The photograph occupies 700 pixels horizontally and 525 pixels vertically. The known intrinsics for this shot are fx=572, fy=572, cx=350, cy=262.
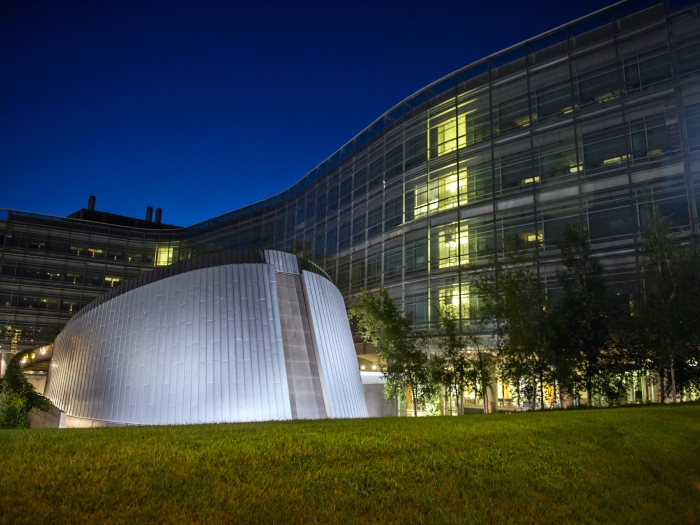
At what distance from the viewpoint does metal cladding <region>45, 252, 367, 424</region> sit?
15961 mm

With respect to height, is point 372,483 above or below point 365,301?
below

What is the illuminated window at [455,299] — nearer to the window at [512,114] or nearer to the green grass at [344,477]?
the window at [512,114]

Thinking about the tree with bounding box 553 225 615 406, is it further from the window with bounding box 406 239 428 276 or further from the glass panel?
the window with bounding box 406 239 428 276

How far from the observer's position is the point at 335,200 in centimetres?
4516

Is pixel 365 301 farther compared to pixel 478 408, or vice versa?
pixel 478 408

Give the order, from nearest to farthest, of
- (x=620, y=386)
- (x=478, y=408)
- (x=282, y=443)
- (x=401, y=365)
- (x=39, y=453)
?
1. (x=39, y=453)
2. (x=282, y=443)
3. (x=620, y=386)
4. (x=401, y=365)
5. (x=478, y=408)

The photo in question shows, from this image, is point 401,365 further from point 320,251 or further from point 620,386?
point 320,251

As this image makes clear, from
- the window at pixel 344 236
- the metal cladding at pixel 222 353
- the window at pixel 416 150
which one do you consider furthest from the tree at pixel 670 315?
the window at pixel 344 236

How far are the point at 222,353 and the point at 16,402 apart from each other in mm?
10795

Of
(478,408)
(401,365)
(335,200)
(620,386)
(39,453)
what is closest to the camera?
(39,453)

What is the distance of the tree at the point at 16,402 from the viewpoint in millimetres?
21406

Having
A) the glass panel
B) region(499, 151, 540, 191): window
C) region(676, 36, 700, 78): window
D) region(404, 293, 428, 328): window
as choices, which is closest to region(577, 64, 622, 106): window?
region(676, 36, 700, 78): window

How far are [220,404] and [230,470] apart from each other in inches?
380

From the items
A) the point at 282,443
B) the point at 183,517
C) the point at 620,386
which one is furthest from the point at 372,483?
the point at 620,386
